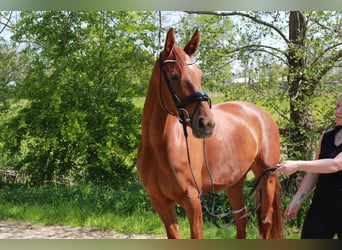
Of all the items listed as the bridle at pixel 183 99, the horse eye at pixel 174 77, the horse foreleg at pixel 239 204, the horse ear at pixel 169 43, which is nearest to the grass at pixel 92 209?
the horse foreleg at pixel 239 204

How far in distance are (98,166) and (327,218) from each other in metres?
2.21

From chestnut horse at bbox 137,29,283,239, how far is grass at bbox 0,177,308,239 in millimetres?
721

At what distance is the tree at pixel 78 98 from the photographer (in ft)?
11.9

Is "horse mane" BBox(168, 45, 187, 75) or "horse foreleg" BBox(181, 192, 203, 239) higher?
"horse mane" BBox(168, 45, 187, 75)

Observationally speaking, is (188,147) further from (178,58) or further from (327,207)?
(327,207)

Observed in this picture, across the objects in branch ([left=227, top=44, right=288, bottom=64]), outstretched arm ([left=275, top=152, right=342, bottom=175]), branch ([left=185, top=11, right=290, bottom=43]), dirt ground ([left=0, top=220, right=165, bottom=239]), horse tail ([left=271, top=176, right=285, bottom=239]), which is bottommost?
dirt ground ([left=0, top=220, right=165, bottom=239])

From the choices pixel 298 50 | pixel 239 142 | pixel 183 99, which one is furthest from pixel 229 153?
pixel 298 50

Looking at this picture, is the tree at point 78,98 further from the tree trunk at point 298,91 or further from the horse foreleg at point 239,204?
the tree trunk at point 298,91

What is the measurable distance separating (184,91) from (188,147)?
1.28 ft

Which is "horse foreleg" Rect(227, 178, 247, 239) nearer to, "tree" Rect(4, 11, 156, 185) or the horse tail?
the horse tail

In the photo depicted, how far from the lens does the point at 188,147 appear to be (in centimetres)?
240

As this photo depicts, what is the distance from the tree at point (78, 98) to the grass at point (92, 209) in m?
0.13

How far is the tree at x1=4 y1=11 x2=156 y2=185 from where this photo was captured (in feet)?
11.9

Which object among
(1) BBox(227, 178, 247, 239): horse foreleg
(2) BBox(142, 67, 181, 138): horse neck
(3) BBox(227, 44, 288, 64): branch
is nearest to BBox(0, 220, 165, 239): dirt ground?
(1) BBox(227, 178, 247, 239): horse foreleg
